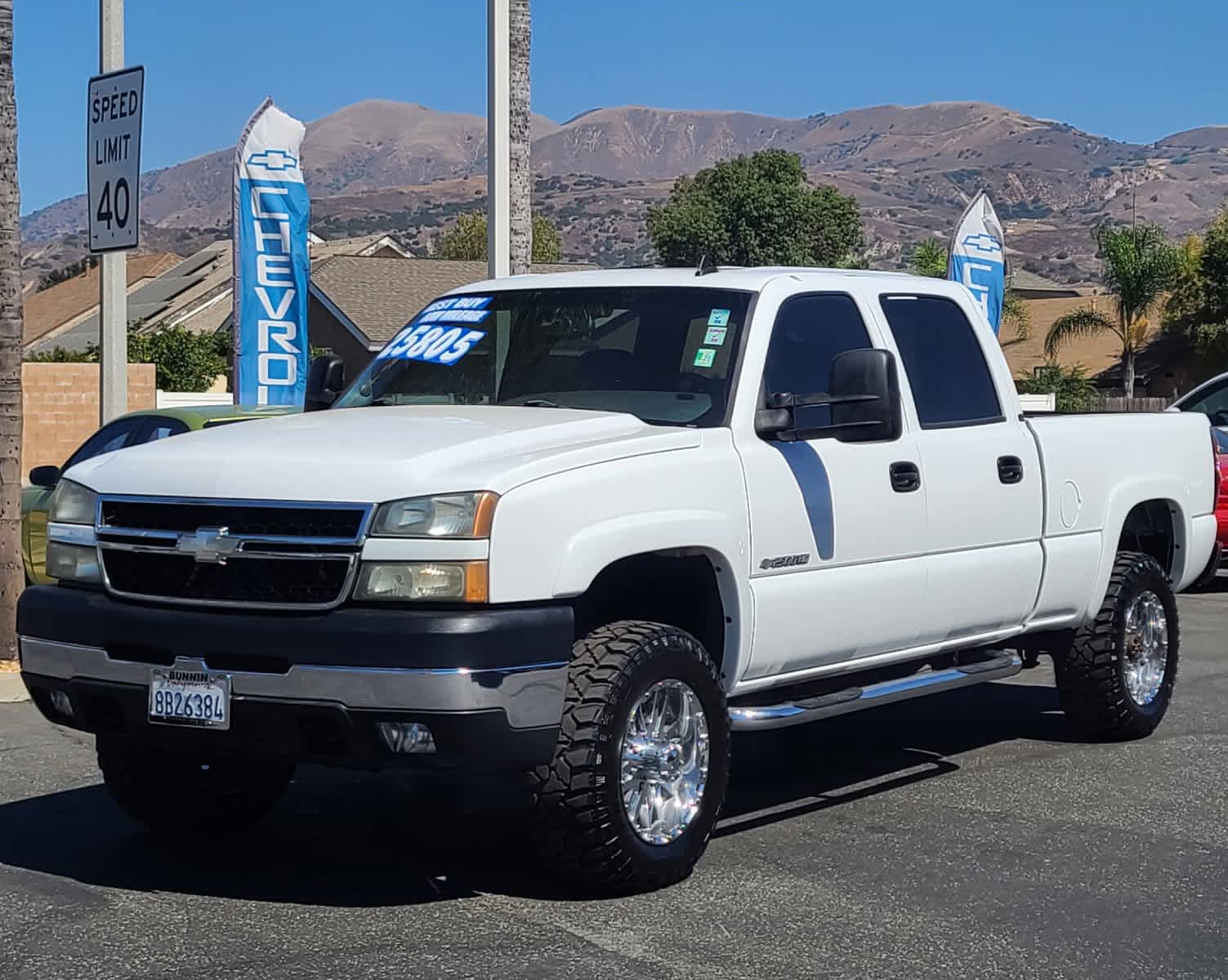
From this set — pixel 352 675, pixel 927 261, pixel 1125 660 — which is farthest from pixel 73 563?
pixel 927 261

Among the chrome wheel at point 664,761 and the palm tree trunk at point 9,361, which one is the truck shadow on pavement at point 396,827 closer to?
the chrome wheel at point 664,761

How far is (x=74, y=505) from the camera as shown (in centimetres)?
642

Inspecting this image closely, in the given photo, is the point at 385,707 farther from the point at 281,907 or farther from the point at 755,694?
the point at 755,694

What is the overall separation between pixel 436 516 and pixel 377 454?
37 cm

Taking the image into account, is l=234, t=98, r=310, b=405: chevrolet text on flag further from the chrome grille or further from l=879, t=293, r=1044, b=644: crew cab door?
the chrome grille

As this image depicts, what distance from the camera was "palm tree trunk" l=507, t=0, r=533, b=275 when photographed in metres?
15.3

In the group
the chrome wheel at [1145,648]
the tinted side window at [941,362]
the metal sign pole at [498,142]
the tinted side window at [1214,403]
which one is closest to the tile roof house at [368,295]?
the tinted side window at [1214,403]

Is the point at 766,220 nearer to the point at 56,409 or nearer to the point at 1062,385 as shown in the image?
the point at 1062,385

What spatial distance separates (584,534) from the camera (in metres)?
5.93

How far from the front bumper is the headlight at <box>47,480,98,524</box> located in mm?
413

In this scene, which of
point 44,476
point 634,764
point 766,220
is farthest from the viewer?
point 766,220

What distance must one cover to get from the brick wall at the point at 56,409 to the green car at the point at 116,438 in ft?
34.1

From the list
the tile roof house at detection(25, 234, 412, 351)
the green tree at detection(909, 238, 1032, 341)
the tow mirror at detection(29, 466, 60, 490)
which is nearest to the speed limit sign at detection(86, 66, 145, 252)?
the tow mirror at detection(29, 466, 60, 490)

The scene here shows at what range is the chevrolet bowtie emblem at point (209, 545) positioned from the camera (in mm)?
5898
